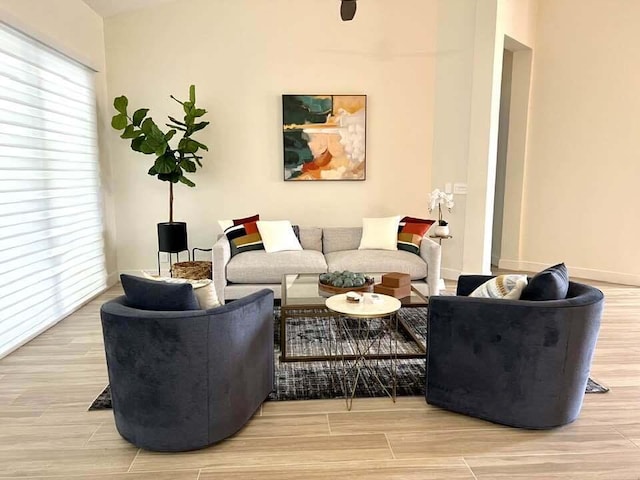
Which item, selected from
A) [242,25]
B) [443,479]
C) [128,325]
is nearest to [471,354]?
[443,479]

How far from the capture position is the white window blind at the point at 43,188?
3.43 meters

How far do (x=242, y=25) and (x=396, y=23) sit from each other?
5.94 feet

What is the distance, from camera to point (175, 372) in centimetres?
217

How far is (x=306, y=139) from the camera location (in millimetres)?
5508

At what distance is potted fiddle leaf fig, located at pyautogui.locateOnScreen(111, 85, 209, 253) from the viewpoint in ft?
15.8

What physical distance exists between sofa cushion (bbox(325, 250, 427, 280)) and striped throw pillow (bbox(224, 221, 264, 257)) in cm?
80

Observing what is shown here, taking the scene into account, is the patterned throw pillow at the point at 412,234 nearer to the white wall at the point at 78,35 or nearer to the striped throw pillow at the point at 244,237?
the striped throw pillow at the point at 244,237

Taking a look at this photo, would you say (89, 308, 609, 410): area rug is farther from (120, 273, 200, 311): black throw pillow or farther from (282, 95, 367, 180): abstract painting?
(282, 95, 367, 180): abstract painting

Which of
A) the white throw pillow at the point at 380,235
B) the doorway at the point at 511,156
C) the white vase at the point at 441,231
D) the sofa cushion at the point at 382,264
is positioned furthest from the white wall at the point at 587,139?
the sofa cushion at the point at 382,264

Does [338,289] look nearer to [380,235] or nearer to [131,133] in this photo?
[380,235]

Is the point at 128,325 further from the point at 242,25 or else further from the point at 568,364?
the point at 242,25

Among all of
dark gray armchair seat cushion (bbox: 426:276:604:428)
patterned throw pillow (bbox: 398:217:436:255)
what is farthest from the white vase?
dark gray armchair seat cushion (bbox: 426:276:604:428)

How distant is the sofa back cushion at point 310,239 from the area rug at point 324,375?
53.7 inches

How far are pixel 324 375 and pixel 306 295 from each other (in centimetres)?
65
